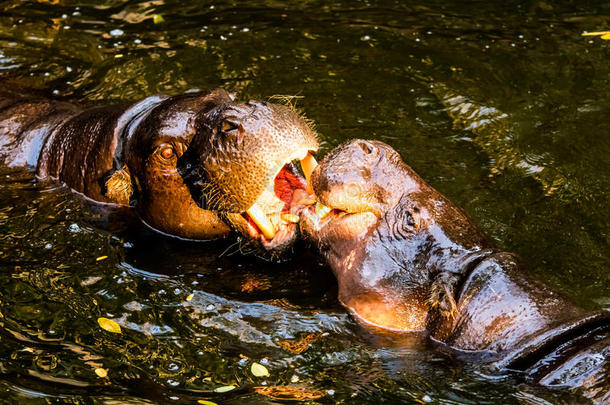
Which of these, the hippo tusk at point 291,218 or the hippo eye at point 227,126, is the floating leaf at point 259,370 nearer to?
the hippo tusk at point 291,218

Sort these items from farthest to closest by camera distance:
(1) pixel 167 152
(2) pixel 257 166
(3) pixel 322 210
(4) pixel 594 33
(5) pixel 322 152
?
1. (4) pixel 594 33
2. (5) pixel 322 152
3. (1) pixel 167 152
4. (2) pixel 257 166
5. (3) pixel 322 210

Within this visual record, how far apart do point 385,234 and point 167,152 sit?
199 centimetres

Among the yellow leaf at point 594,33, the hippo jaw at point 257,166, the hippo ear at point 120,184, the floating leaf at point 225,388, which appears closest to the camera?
the floating leaf at point 225,388

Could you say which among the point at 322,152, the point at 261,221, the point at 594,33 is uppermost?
the point at 594,33

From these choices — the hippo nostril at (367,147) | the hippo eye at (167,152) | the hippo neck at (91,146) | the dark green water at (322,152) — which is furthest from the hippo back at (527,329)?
the hippo neck at (91,146)

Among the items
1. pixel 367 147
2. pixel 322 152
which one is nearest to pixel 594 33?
pixel 322 152

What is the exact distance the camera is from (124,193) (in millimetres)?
7109

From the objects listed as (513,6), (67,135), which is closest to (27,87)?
(67,135)

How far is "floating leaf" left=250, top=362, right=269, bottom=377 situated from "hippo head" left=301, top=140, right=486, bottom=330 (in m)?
0.76

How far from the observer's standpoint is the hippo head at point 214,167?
610 centimetres

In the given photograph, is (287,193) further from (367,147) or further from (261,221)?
(367,147)

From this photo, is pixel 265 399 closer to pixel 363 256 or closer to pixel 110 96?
pixel 363 256

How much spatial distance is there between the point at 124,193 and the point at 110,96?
3.02 m

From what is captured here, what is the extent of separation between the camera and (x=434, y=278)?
5.38m
